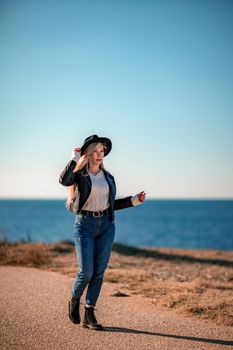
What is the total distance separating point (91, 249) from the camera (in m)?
4.61

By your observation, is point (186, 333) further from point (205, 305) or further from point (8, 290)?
point (8, 290)

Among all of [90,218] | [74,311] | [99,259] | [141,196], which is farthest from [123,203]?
[74,311]

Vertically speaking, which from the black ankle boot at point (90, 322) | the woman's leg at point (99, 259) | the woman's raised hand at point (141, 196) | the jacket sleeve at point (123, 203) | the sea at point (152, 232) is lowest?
the sea at point (152, 232)

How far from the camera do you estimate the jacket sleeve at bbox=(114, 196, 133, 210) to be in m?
4.98

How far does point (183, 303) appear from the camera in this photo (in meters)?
5.52

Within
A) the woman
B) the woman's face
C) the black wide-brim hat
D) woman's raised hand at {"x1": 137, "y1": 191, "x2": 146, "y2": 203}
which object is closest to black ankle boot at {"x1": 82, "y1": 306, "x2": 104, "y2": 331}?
the woman

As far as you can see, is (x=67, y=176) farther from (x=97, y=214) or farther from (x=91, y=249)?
(x=91, y=249)

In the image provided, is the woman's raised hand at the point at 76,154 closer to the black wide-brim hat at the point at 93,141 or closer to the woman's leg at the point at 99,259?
the black wide-brim hat at the point at 93,141

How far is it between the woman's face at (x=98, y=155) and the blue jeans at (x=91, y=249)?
614 mm

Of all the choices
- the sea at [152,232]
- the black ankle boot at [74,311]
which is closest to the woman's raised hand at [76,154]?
the black ankle boot at [74,311]

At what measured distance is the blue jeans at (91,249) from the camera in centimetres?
454

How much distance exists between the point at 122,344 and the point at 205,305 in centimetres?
163

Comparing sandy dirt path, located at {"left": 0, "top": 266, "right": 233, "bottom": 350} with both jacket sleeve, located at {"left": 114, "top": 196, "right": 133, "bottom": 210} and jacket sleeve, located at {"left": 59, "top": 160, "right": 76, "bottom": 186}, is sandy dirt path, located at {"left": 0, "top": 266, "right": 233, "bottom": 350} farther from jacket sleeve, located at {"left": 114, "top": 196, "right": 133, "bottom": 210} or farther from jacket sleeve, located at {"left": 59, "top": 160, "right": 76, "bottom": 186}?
jacket sleeve, located at {"left": 59, "top": 160, "right": 76, "bottom": 186}

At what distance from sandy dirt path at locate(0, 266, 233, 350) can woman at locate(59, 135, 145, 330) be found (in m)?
0.31
